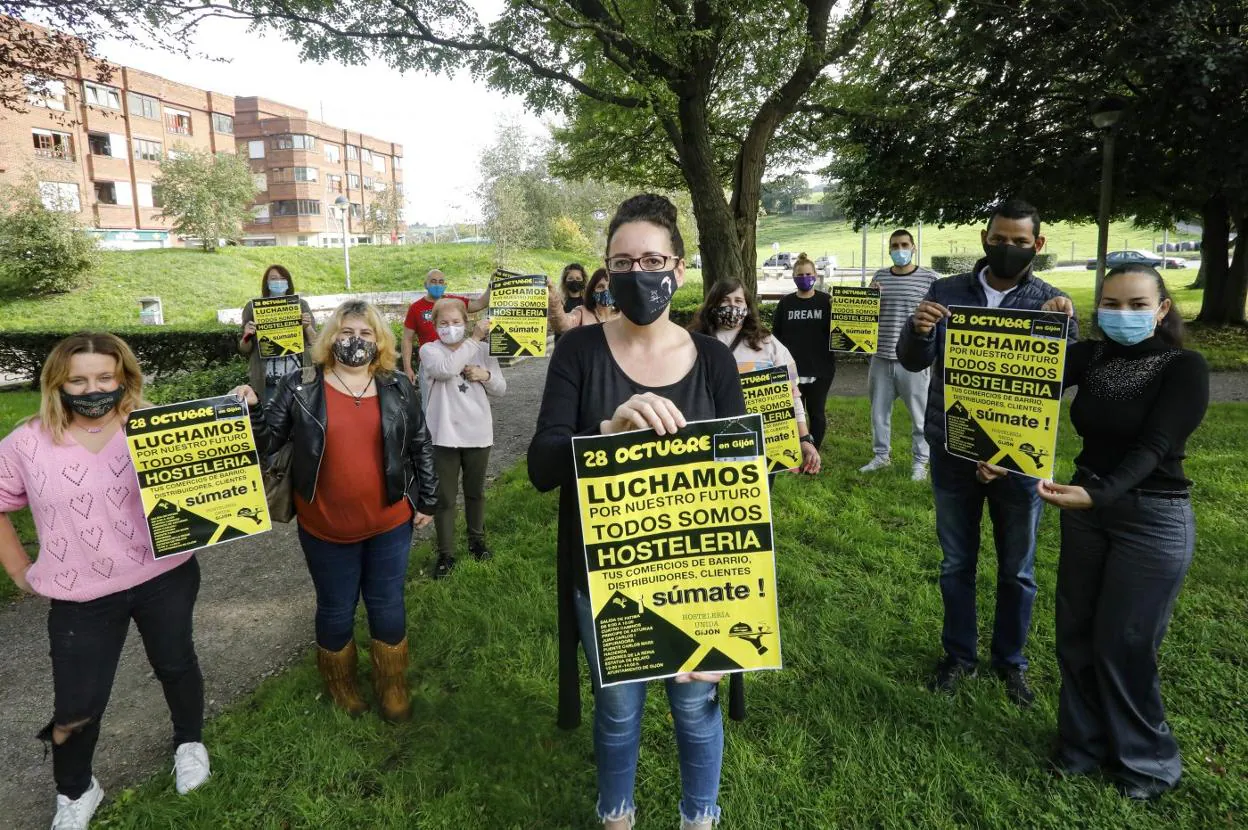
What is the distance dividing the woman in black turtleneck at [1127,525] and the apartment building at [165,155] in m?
11.2

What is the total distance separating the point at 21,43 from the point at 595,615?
10582mm

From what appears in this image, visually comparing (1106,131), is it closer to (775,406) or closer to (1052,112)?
(1052,112)

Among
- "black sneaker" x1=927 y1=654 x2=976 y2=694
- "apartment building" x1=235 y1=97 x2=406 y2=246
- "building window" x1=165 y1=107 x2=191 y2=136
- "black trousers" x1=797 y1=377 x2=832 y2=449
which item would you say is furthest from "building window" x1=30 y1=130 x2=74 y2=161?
"black sneaker" x1=927 y1=654 x2=976 y2=694

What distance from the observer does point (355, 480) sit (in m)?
3.59

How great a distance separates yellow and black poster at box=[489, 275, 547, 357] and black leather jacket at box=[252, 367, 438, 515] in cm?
295

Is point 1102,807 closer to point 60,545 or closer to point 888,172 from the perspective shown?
point 60,545

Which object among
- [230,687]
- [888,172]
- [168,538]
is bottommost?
[230,687]

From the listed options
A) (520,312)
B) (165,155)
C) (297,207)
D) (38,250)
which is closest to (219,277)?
(38,250)

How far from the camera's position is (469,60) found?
39.7 ft

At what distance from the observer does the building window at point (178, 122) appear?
5956cm

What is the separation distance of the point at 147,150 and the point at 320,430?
66.8 meters

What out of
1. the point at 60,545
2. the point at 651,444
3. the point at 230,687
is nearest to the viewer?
the point at 651,444

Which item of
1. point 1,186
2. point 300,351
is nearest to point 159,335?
point 300,351

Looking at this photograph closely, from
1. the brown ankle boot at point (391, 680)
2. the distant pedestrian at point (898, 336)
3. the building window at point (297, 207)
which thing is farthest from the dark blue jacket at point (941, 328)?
the building window at point (297, 207)
